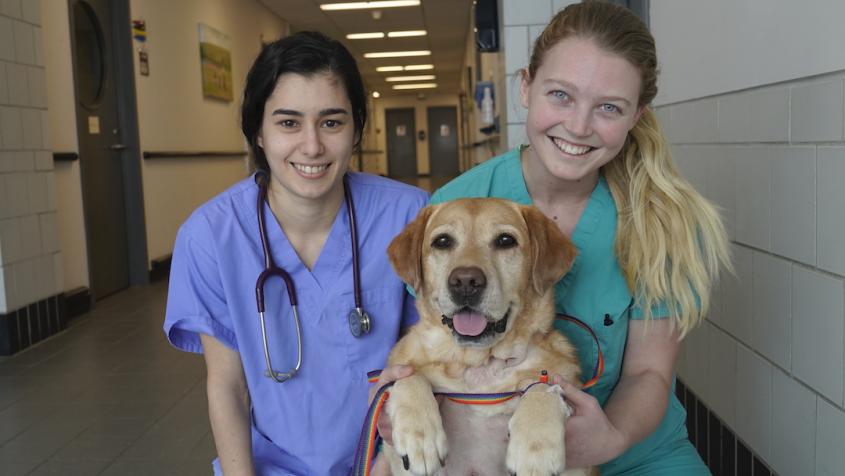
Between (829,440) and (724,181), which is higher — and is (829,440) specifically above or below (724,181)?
below

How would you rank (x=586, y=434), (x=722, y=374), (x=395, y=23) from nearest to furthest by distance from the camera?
1. (x=586, y=434)
2. (x=722, y=374)
3. (x=395, y=23)

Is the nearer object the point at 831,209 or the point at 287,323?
the point at 831,209

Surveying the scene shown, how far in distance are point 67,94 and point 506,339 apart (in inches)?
221

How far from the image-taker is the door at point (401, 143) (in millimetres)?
33875

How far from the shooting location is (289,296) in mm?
1960

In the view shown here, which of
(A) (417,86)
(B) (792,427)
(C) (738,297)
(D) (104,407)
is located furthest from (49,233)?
(A) (417,86)

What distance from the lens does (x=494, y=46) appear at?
16.7 feet

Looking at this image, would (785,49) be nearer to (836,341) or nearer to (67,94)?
(836,341)

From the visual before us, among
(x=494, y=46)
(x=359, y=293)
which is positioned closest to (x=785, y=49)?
(x=359, y=293)

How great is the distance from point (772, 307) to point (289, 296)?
1339mm

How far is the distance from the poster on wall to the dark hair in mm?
8023

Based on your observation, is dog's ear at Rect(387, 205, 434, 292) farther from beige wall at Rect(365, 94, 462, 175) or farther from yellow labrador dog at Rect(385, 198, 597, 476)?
beige wall at Rect(365, 94, 462, 175)

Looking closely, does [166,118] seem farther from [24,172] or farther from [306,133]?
[306,133]

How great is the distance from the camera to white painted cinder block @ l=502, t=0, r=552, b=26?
166 inches
